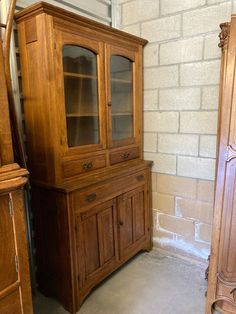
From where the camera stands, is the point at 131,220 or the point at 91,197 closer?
the point at 91,197

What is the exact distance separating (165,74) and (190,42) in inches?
12.4

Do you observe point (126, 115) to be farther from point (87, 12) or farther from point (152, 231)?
point (152, 231)

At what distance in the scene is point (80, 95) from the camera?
75.1 inches

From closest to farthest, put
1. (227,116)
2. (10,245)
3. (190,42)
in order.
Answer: (10,245) → (227,116) → (190,42)

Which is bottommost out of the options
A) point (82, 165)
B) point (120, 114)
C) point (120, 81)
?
point (82, 165)

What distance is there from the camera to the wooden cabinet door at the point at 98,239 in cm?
185

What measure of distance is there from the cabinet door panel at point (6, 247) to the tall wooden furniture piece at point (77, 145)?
638 mm

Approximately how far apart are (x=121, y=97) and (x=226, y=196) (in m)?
1.17

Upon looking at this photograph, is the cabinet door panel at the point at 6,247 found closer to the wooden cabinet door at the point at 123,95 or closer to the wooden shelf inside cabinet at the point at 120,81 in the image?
the wooden cabinet door at the point at 123,95

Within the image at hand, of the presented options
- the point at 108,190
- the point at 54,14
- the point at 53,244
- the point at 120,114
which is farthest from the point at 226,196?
the point at 54,14

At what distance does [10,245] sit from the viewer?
1.02 metres

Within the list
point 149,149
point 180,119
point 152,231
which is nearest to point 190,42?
point 180,119

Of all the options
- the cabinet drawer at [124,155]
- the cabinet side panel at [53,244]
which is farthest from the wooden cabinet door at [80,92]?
the cabinet side panel at [53,244]

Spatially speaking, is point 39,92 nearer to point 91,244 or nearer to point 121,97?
point 121,97
